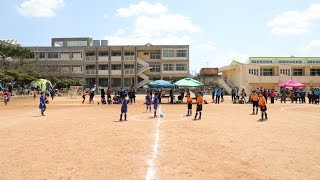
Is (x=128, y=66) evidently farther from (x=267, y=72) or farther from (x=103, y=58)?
(x=267, y=72)

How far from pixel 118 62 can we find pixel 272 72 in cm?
3067

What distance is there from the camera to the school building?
77.0 metres

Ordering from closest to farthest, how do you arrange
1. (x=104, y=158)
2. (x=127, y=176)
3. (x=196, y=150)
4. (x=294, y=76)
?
(x=127, y=176) → (x=104, y=158) → (x=196, y=150) → (x=294, y=76)

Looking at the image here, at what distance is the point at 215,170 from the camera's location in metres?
8.38

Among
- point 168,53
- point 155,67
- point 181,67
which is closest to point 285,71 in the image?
point 181,67

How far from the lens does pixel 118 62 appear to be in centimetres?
7762

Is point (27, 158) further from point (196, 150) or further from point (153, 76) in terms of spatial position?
point (153, 76)

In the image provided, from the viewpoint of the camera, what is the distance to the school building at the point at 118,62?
253 ft

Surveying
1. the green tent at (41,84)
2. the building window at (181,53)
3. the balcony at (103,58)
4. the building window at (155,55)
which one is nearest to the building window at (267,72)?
the building window at (181,53)

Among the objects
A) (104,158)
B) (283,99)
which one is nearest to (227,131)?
(104,158)

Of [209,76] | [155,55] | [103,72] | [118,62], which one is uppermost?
[155,55]

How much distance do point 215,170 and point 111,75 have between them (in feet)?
230

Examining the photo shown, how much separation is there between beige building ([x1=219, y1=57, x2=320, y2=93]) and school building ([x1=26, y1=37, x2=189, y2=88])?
13043 millimetres

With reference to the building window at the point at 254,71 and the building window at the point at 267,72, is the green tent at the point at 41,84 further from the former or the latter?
the building window at the point at 267,72
